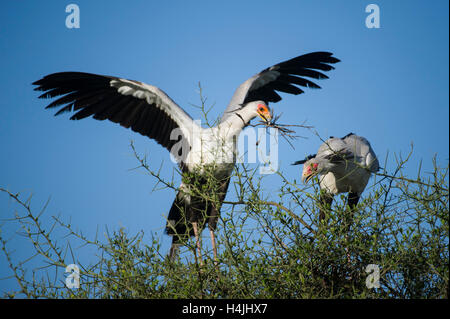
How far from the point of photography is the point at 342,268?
115 inches

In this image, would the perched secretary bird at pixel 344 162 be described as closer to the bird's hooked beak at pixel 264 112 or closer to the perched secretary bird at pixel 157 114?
the bird's hooked beak at pixel 264 112

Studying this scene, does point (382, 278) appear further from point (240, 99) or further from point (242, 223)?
point (240, 99)

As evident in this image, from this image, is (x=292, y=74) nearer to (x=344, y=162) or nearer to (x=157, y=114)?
(x=344, y=162)

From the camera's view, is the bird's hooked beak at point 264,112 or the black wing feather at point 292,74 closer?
the bird's hooked beak at point 264,112

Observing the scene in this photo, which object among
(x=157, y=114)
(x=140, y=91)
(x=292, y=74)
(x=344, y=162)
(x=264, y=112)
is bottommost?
(x=344, y=162)

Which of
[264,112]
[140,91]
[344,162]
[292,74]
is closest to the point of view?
[264,112]

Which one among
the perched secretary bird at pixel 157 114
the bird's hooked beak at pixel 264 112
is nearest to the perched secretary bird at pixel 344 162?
the bird's hooked beak at pixel 264 112

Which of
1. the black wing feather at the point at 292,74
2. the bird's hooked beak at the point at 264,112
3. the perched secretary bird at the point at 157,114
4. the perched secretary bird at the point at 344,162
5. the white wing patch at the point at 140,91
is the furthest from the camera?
the black wing feather at the point at 292,74

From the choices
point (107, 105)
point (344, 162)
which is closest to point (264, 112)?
point (344, 162)

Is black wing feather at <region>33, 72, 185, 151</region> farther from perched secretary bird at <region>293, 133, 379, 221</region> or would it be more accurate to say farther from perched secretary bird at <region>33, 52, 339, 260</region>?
perched secretary bird at <region>293, 133, 379, 221</region>
